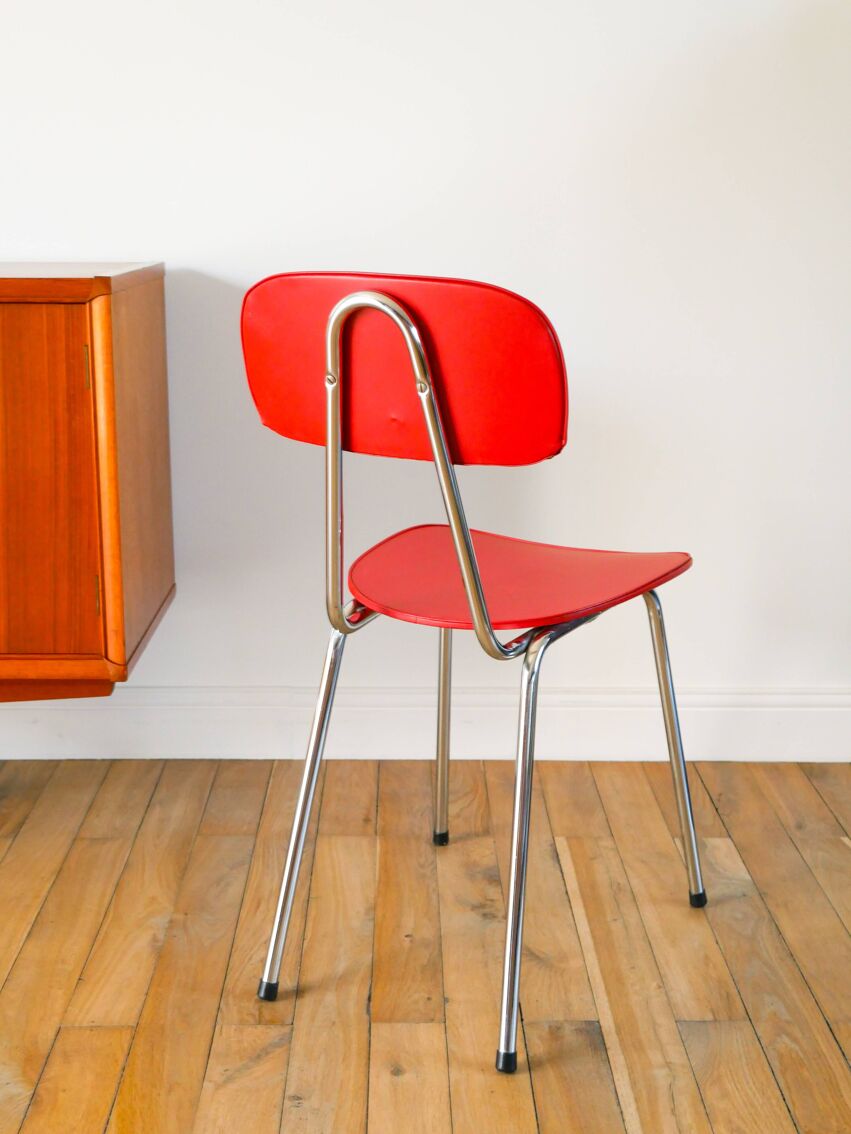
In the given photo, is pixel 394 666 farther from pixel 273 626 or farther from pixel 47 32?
pixel 47 32

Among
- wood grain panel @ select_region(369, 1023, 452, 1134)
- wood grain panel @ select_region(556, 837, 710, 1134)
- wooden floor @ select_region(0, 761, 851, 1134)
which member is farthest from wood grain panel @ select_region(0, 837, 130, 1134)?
wood grain panel @ select_region(556, 837, 710, 1134)

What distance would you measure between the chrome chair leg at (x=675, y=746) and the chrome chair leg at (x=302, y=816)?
15.3 inches

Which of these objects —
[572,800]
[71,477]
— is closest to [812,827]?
[572,800]

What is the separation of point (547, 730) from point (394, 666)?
0.29m

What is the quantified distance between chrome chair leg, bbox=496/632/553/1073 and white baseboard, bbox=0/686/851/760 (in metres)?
0.78

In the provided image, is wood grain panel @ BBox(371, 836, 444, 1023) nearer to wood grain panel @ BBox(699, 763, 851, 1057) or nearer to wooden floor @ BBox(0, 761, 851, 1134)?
wooden floor @ BBox(0, 761, 851, 1134)

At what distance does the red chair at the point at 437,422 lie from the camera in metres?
1.13

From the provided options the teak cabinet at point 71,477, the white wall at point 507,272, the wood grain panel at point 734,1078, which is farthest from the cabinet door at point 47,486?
the wood grain panel at point 734,1078

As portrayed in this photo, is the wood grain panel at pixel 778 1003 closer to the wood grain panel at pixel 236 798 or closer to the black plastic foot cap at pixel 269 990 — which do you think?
the black plastic foot cap at pixel 269 990

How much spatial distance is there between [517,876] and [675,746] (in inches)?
13.6

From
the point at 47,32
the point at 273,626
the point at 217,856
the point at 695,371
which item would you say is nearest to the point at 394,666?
the point at 273,626

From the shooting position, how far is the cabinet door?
5.01 feet

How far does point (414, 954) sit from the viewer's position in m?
1.54

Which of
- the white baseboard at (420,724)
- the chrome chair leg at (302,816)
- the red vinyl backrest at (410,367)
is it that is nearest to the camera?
the red vinyl backrest at (410,367)
